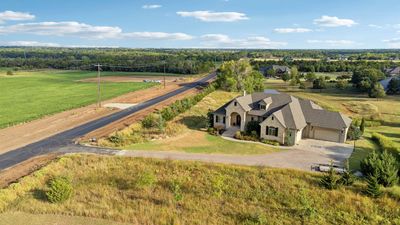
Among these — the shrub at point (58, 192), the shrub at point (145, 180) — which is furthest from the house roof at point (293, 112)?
the shrub at point (58, 192)

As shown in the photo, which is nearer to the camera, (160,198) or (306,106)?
(160,198)

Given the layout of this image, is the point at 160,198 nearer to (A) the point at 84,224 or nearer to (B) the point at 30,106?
(A) the point at 84,224

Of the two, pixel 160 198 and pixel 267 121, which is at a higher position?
pixel 267 121

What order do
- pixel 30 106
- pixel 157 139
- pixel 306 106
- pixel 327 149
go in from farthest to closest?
1. pixel 30 106
2. pixel 306 106
3. pixel 157 139
4. pixel 327 149

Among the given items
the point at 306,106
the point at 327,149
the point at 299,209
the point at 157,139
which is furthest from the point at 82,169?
the point at 306,106

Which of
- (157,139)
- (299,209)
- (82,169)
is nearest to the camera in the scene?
(299,209)

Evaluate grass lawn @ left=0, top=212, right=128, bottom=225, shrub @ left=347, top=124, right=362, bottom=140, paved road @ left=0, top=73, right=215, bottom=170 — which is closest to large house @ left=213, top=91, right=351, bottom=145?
shrub @ left=347, top=124, right=362, bottom=140

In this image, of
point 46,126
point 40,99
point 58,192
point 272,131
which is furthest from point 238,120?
point 40,99

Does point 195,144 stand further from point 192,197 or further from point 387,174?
point 387,174
